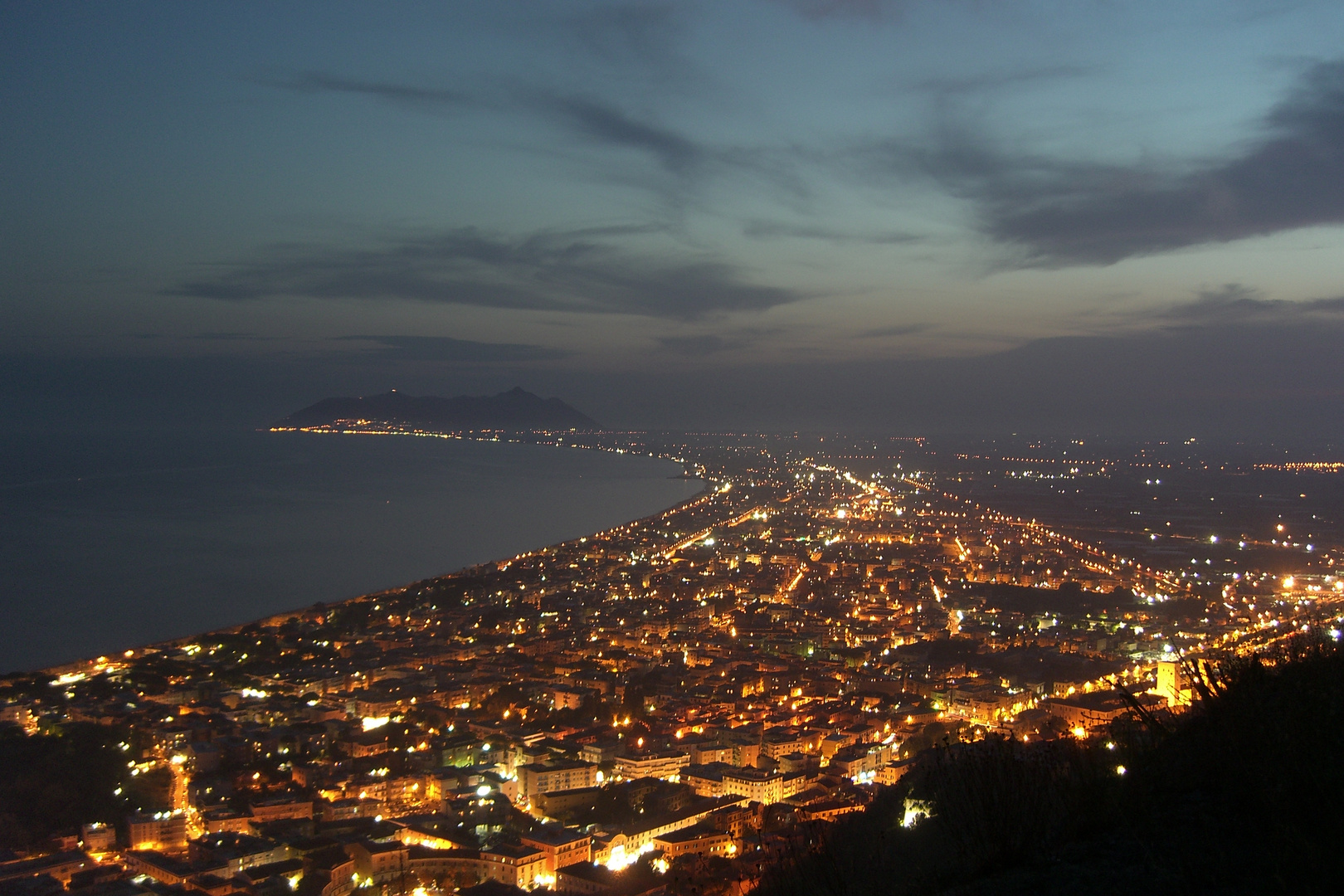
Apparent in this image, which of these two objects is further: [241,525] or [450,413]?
[450,413]

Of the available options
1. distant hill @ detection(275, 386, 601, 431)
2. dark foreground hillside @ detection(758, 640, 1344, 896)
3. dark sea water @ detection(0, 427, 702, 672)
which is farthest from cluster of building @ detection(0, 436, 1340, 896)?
distant hill @ detection(275, 386, 601, 431)

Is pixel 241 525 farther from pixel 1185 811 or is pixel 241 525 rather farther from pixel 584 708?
pixel 1185 811

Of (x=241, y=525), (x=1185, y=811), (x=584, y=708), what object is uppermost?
(x=1185, y=811)

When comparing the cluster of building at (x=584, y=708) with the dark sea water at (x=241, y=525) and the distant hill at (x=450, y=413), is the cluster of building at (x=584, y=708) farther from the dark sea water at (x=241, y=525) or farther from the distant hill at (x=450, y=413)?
the distant hill at (x=450, y=413)

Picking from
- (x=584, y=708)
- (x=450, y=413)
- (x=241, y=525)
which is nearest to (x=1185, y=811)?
(x=584, y=708)

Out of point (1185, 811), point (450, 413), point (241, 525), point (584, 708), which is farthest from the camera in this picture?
point (450, 413)

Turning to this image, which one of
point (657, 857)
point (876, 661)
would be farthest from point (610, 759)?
point (876, 661)

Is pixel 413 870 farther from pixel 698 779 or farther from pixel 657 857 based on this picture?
pixel 698 779

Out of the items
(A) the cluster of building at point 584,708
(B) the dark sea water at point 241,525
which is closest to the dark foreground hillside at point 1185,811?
(A) the cluster of building at point 584,708
